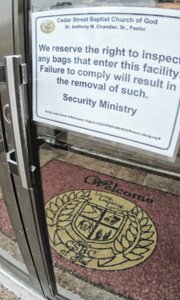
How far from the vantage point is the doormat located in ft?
3.98

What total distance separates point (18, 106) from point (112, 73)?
0.23 m

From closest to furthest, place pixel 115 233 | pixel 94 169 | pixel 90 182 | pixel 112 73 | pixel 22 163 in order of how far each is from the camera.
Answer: pixel 112 73 → pixel 22 163 → pixel 115 233 → pixel 90 182 → pixel 94 169

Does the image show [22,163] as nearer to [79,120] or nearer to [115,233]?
[79,120]

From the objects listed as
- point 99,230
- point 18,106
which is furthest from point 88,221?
point 18,106

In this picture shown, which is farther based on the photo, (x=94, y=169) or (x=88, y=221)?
(x=94, y=169)

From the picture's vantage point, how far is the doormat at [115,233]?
1.21m

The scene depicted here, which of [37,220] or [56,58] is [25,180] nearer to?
[37,220]

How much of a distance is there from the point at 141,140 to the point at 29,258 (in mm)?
672

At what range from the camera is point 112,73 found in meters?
0.57

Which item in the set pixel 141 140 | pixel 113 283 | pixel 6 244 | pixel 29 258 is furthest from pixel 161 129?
pixel 6 244

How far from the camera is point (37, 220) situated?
0.85 m

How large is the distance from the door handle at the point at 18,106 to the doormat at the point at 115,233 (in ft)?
2.42

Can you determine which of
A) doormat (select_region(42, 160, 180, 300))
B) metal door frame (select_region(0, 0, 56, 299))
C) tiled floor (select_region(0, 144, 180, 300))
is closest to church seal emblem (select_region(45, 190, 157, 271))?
doormat (select_region(42, 160, 180, 300))

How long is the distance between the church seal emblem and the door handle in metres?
0.75
